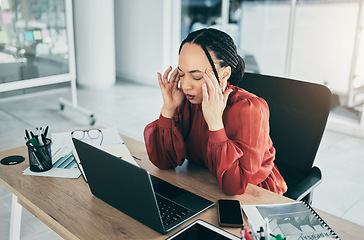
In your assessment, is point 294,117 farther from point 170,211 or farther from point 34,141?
point 34,141

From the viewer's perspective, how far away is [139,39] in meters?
5.72

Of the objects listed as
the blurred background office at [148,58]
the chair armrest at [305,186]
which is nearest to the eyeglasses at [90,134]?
the chair armrest at [305,186]

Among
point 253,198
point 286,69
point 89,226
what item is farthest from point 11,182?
point 286,69

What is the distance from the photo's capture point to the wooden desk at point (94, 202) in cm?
112

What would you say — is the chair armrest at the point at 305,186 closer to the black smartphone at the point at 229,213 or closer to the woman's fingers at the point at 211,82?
the black smartphone at the point at 229,213

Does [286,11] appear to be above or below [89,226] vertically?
above

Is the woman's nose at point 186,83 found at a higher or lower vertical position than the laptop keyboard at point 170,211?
higher

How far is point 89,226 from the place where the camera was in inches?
44.9

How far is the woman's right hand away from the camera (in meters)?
1.52

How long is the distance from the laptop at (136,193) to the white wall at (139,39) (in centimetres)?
434

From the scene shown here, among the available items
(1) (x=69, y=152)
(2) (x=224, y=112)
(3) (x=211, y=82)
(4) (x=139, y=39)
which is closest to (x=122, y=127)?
(4) (x=139, y=39)

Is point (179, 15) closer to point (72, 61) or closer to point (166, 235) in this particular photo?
point (72, 61)

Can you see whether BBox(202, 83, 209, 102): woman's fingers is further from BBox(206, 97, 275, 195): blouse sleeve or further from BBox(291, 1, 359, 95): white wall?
BBox(291, 1, 359, 95): white wall

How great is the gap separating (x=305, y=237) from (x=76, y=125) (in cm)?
327
